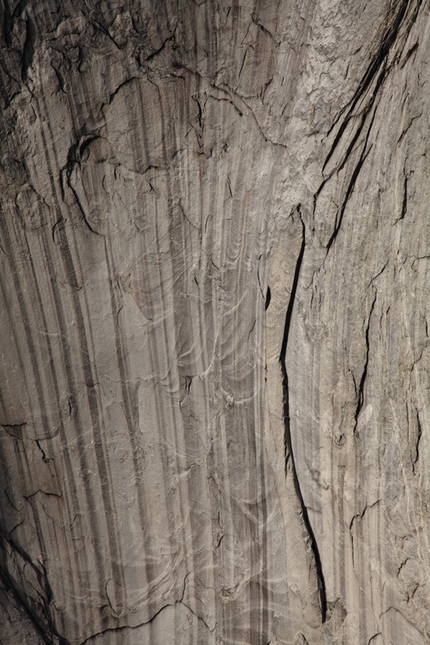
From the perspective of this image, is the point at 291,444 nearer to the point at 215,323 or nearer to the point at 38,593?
the point at 215,323

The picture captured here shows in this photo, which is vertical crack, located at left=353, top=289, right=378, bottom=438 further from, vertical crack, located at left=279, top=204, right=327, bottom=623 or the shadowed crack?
the shadowed crack

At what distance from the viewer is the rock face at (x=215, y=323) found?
805 millimetres

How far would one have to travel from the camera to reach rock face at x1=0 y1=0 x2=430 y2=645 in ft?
2.64

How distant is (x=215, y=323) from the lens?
0.97 metres

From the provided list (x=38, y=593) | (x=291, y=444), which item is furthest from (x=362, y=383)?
(x=38, y=593)

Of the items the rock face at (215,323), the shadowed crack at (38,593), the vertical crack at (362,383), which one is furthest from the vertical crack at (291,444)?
the shadowed crack at (38,593)

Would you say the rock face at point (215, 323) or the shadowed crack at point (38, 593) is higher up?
the rock face at point (215, 323)

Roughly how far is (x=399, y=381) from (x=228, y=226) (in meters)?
0.38

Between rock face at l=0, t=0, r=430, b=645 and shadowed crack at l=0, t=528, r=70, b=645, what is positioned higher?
rock face at l=0, t=0, r=430, b=645

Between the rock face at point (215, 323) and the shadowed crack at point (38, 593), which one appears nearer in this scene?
the rock face at point (215, 323)

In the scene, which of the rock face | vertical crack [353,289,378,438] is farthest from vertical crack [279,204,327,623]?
vertical crack [353,289,378,438]

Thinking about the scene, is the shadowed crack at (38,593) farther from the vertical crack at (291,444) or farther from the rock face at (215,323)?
the vertical crack at (291,444)

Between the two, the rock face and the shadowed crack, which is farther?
A: the shadowed crack

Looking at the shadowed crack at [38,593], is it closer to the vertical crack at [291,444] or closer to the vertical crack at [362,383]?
the vertical crack at [291,444]
